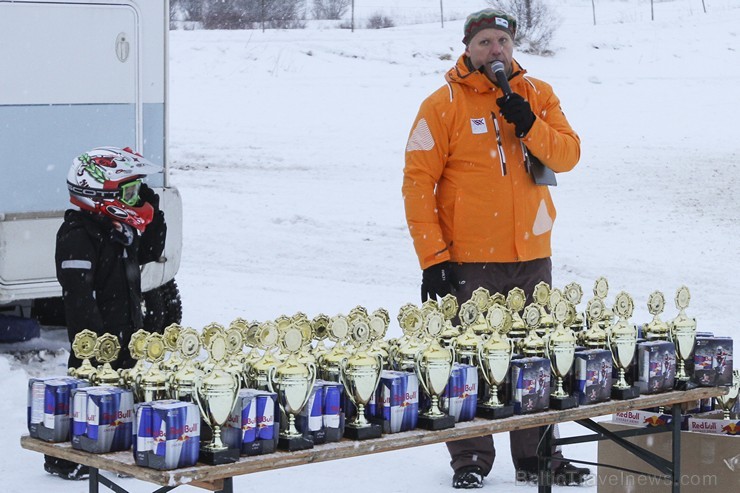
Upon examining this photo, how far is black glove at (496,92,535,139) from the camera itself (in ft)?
17.3

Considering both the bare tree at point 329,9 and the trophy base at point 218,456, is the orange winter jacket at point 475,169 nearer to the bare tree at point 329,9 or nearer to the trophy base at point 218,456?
the trophy base at point 218,456

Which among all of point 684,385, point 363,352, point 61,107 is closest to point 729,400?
point 684,385

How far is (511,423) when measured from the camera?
428 centimetres

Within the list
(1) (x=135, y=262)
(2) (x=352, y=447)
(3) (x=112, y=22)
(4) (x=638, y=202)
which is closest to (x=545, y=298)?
(2) (x=352, y=447)

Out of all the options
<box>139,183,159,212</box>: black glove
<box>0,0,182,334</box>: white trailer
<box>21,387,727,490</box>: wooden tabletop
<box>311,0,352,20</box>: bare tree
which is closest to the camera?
<box>21,387,727,490</box>: wooden tabletop

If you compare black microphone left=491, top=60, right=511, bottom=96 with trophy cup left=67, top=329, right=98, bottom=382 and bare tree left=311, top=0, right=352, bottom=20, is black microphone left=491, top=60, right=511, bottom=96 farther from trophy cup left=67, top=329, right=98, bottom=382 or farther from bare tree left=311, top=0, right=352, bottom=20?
bare tree left=311, top=0, right=352, bottom=20

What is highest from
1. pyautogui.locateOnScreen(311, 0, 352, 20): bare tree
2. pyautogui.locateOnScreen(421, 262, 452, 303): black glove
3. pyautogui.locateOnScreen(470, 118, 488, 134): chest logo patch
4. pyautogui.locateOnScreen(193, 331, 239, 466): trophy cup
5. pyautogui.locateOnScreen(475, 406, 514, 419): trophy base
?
pyautogui.locateOnScreen(311, 0, 352, 20): bare tree

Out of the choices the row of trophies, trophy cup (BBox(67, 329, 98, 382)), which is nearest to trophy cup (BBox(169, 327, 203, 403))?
the row of trophies

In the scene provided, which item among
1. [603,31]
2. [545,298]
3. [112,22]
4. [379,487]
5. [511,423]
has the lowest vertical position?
[379,487]

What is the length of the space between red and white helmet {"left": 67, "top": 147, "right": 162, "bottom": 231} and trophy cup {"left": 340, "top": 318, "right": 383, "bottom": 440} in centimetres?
187

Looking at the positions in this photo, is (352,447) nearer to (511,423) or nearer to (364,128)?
(511,423)

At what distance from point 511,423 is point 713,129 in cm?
1761

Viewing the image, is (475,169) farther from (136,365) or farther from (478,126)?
(136,365)

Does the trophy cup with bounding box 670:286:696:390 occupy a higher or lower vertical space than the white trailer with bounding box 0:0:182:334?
lower
